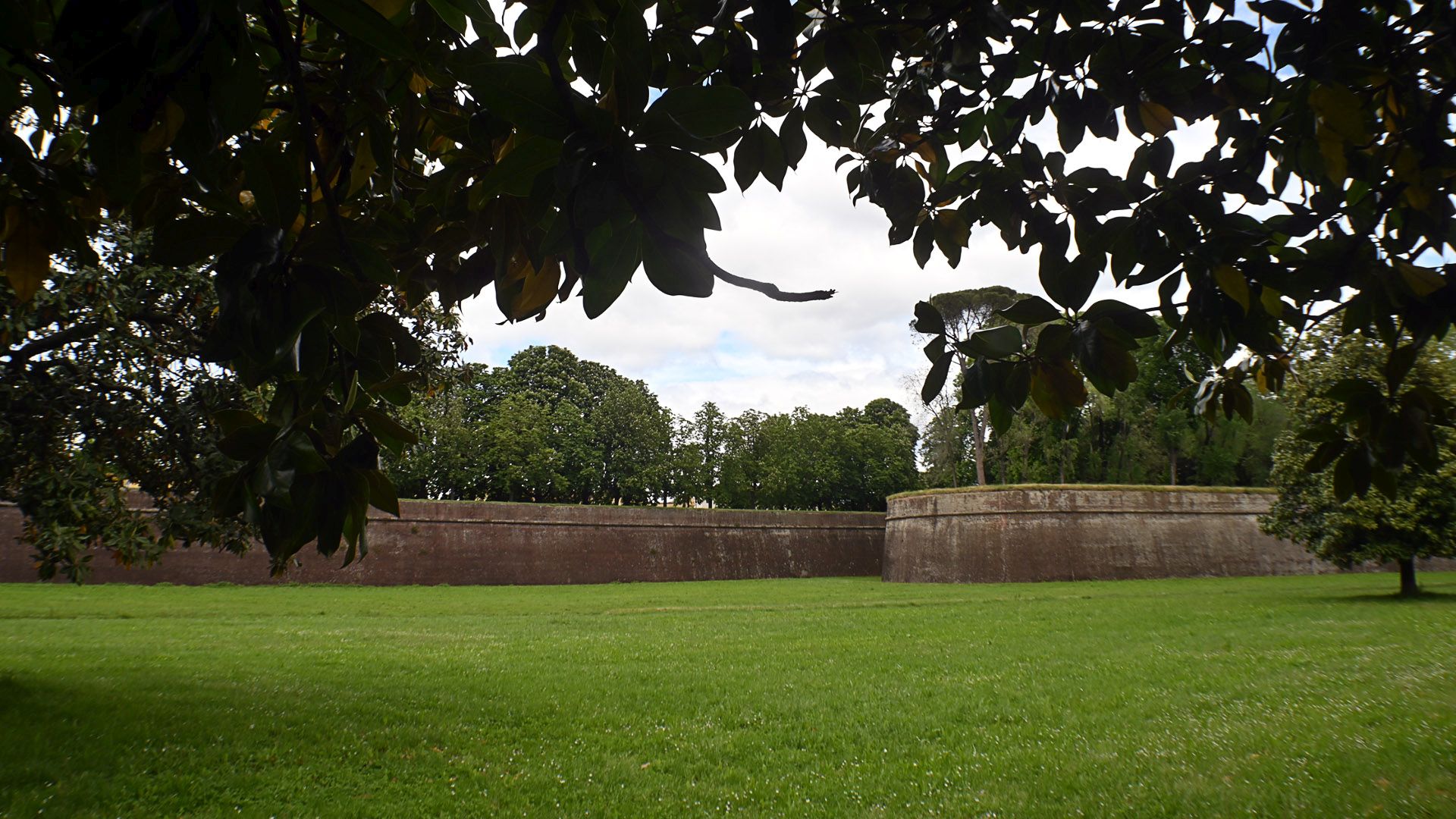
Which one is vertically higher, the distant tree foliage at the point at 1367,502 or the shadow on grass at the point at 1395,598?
the distant tree foliage at the point at 1367,502

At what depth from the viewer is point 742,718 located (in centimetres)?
627

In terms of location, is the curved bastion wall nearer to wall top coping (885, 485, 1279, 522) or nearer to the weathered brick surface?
wall top coping (885, 485, 1279, 522)

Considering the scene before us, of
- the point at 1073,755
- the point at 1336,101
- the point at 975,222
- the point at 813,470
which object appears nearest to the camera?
the point at 1336,101

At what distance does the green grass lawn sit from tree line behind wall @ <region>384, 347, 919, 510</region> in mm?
22331

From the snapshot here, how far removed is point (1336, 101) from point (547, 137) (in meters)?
1.56

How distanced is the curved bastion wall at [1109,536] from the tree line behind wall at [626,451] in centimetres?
1652

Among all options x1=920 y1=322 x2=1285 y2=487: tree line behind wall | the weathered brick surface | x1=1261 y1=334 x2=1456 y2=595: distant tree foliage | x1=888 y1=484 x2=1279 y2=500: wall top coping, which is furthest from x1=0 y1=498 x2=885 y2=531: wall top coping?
x1=1261 y1=334 x2=1456 y2=595: distant tree foliage

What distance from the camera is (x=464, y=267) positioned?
144 cm

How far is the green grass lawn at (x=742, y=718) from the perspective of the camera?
4328mm

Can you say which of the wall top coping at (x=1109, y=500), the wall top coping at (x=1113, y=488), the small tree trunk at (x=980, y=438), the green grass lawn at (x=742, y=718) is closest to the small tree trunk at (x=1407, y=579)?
the green grass lawn at (x=742, y=718)

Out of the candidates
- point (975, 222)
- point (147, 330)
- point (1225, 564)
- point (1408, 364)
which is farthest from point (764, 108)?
point (1225, 564)

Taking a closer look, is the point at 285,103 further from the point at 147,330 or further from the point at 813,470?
the point at 813,470

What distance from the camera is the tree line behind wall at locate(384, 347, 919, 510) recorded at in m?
34.9

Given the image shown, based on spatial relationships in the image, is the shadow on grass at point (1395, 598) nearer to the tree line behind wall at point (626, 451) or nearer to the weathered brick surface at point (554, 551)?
the weathered brick surface at point (554, 551)
